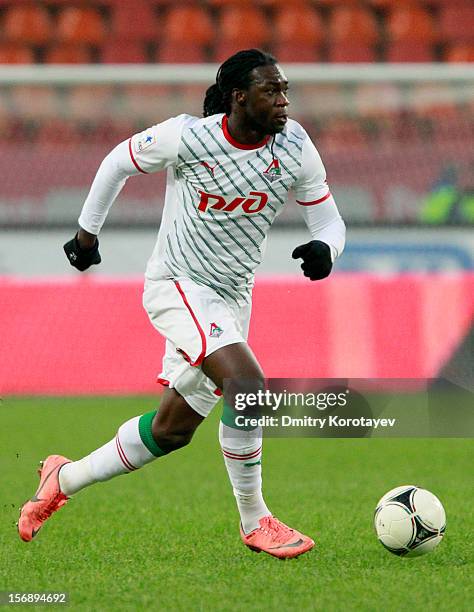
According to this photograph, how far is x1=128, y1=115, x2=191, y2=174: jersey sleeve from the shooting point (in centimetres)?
426

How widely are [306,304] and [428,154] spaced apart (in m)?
2.03

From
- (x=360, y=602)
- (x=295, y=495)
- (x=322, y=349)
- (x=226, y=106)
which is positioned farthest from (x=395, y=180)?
(x=360, y=602)

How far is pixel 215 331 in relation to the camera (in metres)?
4.16

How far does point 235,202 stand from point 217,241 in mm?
161

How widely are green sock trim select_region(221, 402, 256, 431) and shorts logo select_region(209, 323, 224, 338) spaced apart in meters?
0.24

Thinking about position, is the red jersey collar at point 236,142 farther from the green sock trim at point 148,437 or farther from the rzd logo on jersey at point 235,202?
the green sock trim at point 148,437

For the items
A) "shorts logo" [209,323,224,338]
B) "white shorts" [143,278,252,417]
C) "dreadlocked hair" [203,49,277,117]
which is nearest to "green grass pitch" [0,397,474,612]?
"white shorts" [143,278,252,417]

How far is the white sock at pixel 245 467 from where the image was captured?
4.29 m

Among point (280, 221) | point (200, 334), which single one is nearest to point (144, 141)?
point (200, 334)

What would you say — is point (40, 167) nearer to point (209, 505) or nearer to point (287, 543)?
point (209, 505)

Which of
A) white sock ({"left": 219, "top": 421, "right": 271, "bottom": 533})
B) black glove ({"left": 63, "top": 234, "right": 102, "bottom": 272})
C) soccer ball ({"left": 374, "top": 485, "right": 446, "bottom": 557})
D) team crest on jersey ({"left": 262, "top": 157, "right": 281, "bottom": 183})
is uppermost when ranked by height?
team crest on jersey ({"left": 262, "top": 157, "right": 281, "bottom": 183})

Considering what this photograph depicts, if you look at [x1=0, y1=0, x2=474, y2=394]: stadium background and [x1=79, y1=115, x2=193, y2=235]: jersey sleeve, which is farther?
[x1=0, y1=0, x2=474, y2=394]: stadium background

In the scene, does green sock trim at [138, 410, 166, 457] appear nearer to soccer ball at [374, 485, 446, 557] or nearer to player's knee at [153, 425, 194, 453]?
player's knee at [153, 425, 194, 453]

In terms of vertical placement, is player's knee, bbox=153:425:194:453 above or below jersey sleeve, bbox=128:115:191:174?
below
